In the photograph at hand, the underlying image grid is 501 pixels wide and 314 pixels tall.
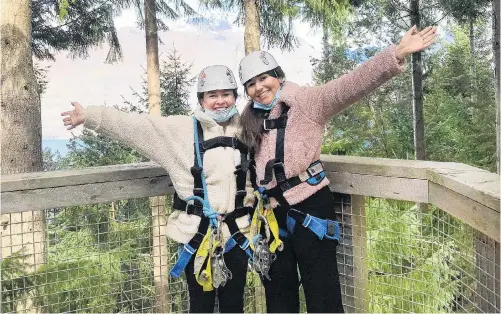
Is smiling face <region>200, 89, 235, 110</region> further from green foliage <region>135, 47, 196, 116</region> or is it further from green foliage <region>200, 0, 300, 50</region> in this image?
green foliage <region>135, 47, 196, 116</region>

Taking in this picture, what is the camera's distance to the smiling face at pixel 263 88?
8.54 ft

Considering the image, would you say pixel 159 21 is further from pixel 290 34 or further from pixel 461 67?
pixel 461 67

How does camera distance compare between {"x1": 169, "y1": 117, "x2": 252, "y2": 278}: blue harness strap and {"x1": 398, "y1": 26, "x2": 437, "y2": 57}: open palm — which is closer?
{"x1": 398, "y1": 26, "x2": 437, "y2": 57}: open palm

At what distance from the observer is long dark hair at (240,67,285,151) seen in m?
2.53

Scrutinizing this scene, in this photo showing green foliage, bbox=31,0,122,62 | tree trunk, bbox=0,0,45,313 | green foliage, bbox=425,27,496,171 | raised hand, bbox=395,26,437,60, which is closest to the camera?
raised hand, bbox=395,26,437,60

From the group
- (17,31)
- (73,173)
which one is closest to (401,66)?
(73,173)

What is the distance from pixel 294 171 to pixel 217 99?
0.54 m

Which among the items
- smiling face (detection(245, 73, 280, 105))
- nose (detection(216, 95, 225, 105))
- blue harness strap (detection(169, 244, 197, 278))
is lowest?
blue harness strap (detection(169, 244, 197, 278))

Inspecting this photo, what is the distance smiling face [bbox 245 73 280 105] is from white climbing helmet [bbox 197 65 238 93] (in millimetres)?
100

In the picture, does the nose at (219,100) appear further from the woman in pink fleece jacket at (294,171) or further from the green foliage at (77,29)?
the green foliage at (77,29)

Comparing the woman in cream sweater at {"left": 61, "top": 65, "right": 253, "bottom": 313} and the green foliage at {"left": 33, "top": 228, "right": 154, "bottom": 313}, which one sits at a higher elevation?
the woman in cream sweater at {"left": 61, "top": 65, "right": 253, "bottom": 313}

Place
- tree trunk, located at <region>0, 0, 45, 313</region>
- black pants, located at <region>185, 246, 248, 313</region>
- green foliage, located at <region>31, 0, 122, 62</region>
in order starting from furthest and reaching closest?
green foliage, located at <region>31, 0, 122, 62</region> → tree trunk, located at <region>0, 0, 45, 313</region> → black pants, located at <region>185, 246, 248, 313</region>

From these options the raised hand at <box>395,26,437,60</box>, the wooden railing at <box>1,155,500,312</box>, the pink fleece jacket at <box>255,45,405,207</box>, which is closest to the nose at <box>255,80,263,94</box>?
the pink fleece jacket at <box>255,45,405,207</box>

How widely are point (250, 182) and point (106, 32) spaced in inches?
483
